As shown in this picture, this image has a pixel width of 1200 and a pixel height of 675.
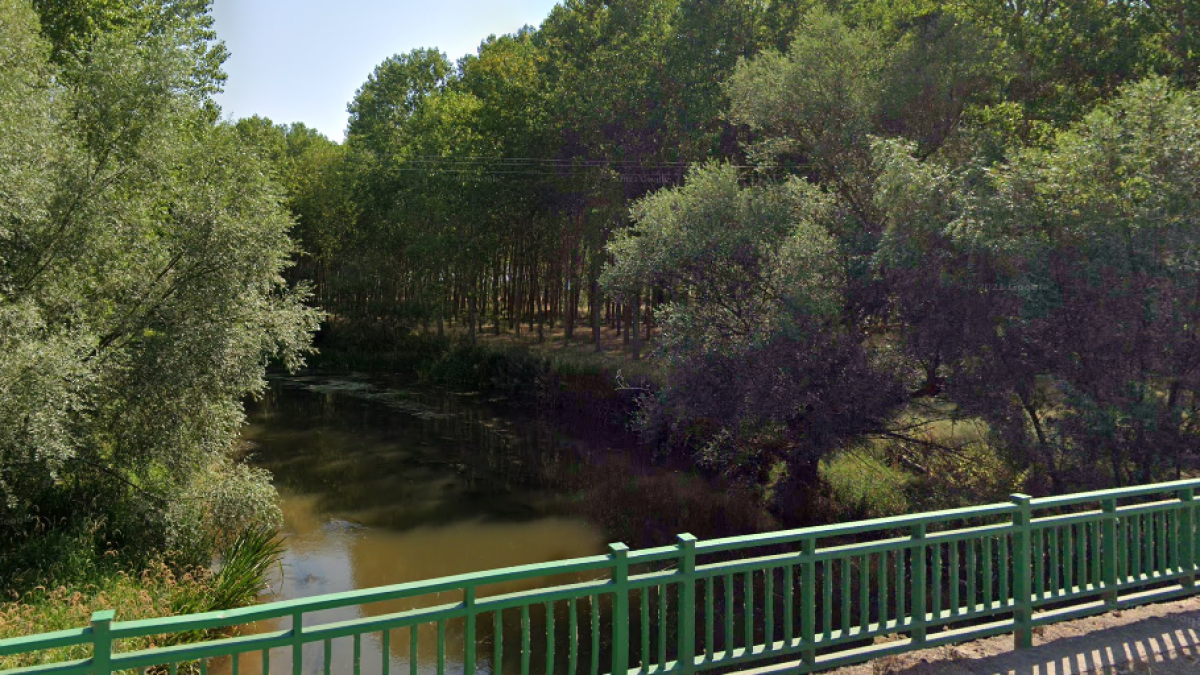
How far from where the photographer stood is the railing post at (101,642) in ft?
12.0

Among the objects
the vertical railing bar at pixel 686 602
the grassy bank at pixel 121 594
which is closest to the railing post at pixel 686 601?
the vertical railing bar at pixel 686 602

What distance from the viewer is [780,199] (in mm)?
17453

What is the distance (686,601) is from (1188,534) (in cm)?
524

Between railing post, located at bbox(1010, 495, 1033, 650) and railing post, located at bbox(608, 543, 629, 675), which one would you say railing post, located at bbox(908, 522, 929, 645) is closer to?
railing post, located at bbox(1010, 495, 1033, 650)

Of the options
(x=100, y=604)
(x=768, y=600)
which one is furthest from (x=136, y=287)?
(x=768, y=600)

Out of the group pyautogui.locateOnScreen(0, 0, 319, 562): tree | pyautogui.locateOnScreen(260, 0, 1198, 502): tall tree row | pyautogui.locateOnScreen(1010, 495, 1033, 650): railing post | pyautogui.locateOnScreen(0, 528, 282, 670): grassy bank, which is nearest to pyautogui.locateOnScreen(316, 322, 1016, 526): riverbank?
pyautogui.locateOnScreen(260, 0, 1198, 502): tall tree row

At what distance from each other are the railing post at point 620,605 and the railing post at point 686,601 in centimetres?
38

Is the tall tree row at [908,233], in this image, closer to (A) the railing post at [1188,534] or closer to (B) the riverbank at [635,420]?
(B) the riverbank at [635,420]

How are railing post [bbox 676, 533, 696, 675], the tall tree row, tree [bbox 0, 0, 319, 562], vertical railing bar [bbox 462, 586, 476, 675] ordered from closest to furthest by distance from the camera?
1. vertical railing bar [bbox 462, 586, 476, 675]
2. railing post [bbox 676, 533, 696, 675]
3. tree [bbox 0, 0, 319, 562]
4. the tall tree row

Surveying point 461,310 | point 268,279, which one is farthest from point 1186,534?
point 461,310

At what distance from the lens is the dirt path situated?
583cm

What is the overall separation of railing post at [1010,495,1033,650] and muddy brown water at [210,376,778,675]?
6.94 metres

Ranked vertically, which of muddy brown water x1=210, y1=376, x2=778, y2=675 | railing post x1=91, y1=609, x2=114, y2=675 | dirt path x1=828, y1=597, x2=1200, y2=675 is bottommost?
muddy brown water x1=210, y1=376, x2=778, y2=675

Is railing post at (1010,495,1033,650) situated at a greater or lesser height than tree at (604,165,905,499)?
lesser
